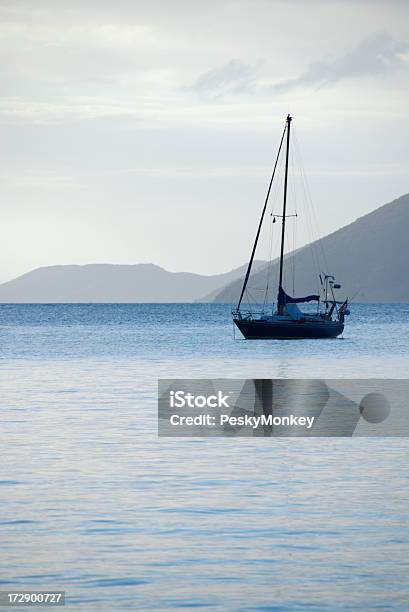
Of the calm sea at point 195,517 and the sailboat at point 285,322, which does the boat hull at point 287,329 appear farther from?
the calm sea at point 195,517

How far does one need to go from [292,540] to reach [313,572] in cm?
154

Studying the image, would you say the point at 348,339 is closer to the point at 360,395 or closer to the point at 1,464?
the point at 360,395

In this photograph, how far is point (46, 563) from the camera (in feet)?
46.2

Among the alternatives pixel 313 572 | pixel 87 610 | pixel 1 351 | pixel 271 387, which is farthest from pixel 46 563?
pixel 1 351

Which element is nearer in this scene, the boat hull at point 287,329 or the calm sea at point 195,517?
the calm sea at point 195,517

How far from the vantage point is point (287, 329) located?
86.4 m

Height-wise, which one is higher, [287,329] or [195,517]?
[195,517]

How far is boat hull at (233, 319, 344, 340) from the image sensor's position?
86.6 m

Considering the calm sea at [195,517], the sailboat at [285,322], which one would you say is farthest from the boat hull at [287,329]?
the calm sea at [195,517]

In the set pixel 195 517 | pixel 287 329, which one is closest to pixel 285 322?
pixel 287 329

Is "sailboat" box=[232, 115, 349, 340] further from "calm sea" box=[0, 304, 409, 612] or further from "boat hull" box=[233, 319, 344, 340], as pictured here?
"calm sea" box=[0, 304, 409, 612]

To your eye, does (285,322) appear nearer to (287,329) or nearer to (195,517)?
(287,329)

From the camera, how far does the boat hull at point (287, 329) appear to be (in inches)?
3408

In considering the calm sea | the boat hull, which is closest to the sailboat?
the boat hull
